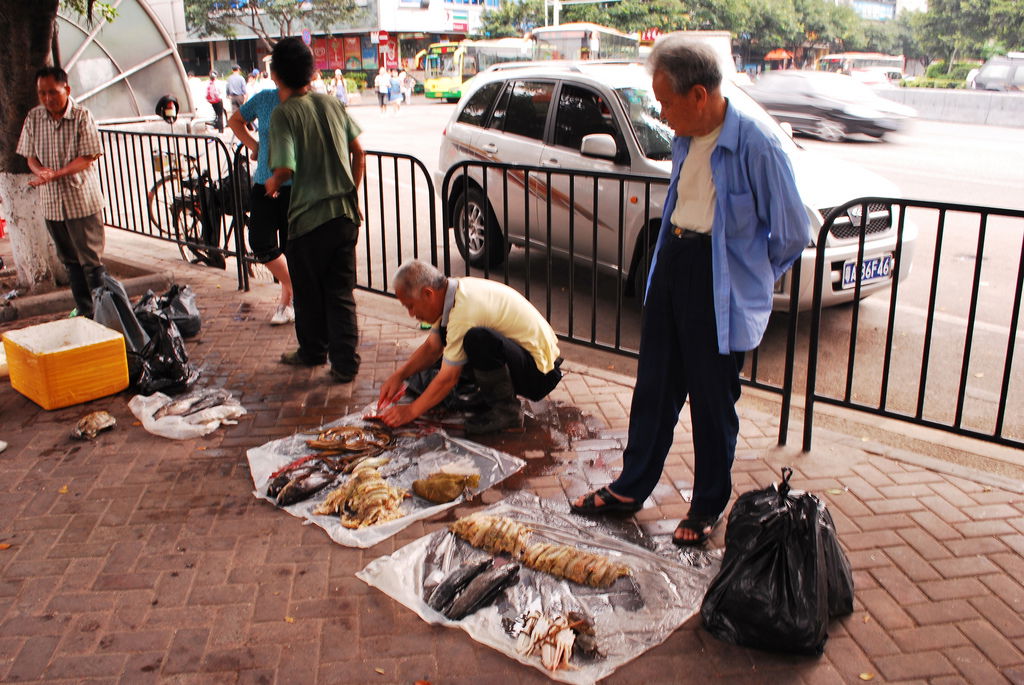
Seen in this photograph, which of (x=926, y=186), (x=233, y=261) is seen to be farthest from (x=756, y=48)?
(x=233, y=261)

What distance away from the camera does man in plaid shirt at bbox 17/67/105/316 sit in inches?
233

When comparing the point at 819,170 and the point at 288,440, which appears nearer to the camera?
the point at 288,440

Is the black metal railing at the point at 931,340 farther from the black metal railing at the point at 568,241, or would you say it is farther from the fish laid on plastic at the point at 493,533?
the fish laid on plastic at the point at 493,533

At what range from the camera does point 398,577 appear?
11.0ft

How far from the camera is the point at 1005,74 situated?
29.5 meters

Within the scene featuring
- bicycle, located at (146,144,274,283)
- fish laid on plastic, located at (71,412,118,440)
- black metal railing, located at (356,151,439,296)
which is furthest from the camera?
bicycle, located at (146,144,274,283)

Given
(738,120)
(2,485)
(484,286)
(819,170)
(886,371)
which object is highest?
(738,120)

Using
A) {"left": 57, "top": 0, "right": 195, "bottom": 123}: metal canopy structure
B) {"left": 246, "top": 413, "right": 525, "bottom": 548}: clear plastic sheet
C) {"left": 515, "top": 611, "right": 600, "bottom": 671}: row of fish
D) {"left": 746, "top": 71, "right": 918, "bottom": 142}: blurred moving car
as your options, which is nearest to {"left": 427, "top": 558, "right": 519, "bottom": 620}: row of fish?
{"left": 515, "top": 611, "right": 600, "bottom": 671}: row of fish

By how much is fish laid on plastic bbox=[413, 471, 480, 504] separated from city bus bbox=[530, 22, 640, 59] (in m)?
34.3

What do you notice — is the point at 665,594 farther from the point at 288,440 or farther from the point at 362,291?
the point at 362,291

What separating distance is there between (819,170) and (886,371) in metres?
2.82

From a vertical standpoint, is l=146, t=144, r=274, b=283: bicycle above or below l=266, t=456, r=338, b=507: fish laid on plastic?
above

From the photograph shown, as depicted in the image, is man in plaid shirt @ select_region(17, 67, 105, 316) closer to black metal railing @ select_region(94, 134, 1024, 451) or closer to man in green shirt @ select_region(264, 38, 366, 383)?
black metal railing @ select_region(94, 134, 1024, 451)

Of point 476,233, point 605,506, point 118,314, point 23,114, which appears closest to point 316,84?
point 476,233
